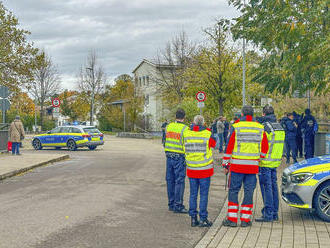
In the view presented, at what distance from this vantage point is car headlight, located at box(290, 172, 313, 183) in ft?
27.0

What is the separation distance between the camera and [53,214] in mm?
8688

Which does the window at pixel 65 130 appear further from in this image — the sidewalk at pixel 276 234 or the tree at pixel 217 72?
the sidewalk at pixel 276 234

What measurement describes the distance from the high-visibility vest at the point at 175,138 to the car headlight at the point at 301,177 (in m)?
1.95

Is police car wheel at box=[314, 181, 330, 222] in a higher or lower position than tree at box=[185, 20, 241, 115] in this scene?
lower

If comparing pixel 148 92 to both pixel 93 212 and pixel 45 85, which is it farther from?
pixel 93 212

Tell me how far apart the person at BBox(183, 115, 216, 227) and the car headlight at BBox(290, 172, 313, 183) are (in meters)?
1.46

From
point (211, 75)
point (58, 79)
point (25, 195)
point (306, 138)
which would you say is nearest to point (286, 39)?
point (306, 138)

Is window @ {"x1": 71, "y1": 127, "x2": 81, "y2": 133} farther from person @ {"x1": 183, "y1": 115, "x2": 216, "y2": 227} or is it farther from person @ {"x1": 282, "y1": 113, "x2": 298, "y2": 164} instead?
person @ {"x1": 183, "y1": 115, "x2": 216, "y2": 227}

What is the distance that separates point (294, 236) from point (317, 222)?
1.25 metres

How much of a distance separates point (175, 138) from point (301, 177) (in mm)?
2237

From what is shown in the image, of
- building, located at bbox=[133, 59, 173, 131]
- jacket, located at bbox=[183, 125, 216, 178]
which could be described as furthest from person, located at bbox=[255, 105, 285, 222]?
building, located at bbox=[133, 59, 173, 131]

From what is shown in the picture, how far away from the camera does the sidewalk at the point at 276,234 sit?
21.4 ft

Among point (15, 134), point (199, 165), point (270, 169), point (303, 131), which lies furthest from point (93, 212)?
point (15, 134)

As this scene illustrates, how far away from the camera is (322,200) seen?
8.09 meters
